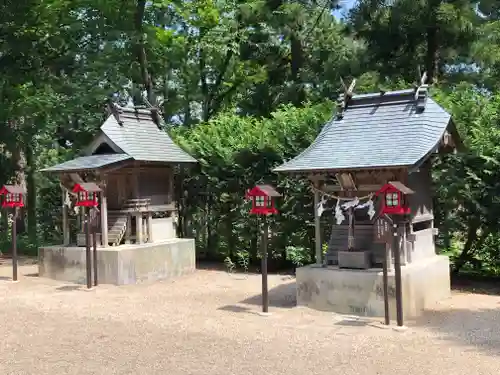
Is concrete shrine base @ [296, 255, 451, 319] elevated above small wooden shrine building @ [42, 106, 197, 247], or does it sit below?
below

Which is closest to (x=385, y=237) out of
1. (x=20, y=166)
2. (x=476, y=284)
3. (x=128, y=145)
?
(x=476, y=284)

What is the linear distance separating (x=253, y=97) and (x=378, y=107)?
12926 millimetres

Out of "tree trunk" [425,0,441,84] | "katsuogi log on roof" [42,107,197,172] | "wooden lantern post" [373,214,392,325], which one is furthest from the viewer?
"tree trunk" [425,0,441,84]

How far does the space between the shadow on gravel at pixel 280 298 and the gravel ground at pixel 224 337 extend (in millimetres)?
21

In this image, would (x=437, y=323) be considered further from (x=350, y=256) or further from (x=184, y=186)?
(x=184, y=186)

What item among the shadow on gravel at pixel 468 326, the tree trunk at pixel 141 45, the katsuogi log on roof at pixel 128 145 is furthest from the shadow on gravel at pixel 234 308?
the tree trunk at pixel 141 45

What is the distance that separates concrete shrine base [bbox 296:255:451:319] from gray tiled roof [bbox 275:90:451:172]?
1.78m

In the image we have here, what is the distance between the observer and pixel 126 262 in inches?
496

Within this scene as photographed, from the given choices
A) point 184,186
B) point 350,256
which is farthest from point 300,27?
point 350,256

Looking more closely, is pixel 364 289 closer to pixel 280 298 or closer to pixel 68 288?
pixel 280 298

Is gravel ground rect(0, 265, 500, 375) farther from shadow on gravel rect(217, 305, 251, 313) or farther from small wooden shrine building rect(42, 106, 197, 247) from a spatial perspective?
small wooden shrine building rect(42, 106, 197, 247)

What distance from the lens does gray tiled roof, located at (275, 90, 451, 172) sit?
9.05 m

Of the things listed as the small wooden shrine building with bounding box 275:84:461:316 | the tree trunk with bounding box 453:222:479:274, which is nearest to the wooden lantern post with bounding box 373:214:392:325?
the small wooden shrine building with bounding box 275:84:461:316

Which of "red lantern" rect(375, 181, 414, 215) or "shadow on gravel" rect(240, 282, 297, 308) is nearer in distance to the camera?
"red lantern" rect(375, 181, 414, 215)
